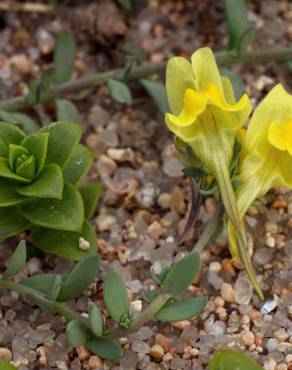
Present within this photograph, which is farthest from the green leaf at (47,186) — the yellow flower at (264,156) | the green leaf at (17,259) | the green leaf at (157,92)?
the green leaf at (157,92)

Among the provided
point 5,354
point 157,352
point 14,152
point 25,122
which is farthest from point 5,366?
point 25,122

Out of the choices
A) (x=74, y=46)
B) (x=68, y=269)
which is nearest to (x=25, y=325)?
(x=68, y=269)

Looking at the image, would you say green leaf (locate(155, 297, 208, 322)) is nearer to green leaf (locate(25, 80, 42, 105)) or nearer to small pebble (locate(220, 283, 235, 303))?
small pebble (locate(220, 283, 235, 303))

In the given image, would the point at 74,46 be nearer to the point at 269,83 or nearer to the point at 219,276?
the point at 269,83

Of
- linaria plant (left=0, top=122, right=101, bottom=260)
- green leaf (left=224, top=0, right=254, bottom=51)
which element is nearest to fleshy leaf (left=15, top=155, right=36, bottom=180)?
linaria plant (left=0, top=122, right=101, bottom=260)

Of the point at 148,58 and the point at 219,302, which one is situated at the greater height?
the point at 148,58

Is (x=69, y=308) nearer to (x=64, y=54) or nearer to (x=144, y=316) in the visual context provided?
(x=144, y=316)
